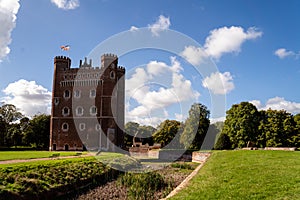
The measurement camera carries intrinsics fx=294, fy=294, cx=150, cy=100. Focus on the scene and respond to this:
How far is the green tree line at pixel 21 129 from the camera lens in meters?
51.6

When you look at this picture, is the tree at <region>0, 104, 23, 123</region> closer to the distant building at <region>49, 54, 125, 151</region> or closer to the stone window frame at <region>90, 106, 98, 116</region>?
the distant building at <region>49, 54, 125, 151</region>

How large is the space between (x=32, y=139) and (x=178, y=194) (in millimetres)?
48023

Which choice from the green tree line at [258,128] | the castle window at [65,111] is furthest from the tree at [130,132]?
the green tree line at [258,128]

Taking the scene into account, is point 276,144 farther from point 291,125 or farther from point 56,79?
point 56,79

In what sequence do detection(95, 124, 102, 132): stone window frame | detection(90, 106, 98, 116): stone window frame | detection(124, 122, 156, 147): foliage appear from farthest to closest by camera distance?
1. detection(124, 122, 156, 147): foliage
2. detection(90, 106, 98, 116): stone window frame
3. detection(95, 124, 102, 132): stone window frame

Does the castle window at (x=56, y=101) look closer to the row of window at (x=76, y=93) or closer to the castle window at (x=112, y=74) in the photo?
the row of window at (x=76, y=93)

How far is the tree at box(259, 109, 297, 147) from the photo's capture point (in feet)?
127

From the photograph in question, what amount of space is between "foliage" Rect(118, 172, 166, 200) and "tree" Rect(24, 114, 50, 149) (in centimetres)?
3786

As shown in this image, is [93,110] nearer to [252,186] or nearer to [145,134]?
[145,134]

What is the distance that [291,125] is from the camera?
128ft

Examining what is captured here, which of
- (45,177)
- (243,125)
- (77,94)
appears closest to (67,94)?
(77,94)

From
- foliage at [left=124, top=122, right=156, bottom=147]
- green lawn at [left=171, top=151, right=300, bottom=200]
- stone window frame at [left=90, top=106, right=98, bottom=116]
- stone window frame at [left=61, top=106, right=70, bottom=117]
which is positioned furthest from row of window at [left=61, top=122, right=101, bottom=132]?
green lawn at [left=171, top=151, right=300, bottom=200]

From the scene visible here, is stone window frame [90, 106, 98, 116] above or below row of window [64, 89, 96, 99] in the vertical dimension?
below

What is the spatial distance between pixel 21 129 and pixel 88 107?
20499 mm
